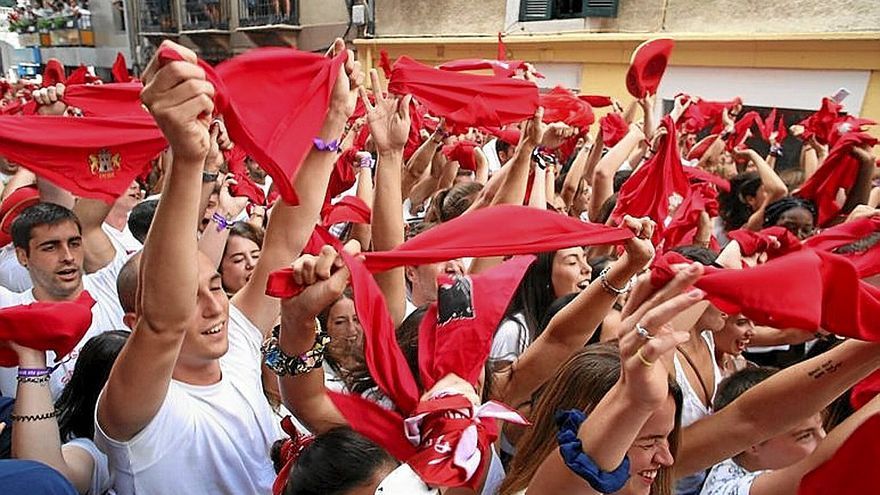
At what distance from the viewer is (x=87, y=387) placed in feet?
7.06

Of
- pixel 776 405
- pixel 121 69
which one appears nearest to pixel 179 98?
pixel 776 405

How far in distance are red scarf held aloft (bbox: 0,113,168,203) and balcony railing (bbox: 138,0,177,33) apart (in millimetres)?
22225

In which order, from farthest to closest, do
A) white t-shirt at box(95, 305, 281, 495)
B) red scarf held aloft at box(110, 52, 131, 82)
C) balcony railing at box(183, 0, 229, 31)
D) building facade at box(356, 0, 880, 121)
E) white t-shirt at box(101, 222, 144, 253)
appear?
balcony railing at box(183, 0, 229, 31)
building facade at box(356, 0, 880, 121)
red scarf held aloft at box(110, 52, 131, 82)
white t-shirt at box(101, 222, 144, 253)
white t-shirt at box(95, 305, 281, 495)

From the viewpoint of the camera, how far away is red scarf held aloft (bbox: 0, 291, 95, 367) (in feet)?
6.23

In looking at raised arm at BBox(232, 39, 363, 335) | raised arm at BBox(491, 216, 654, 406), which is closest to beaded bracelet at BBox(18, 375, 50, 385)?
A: raised arm at BBox(232, 39, 363, 335)

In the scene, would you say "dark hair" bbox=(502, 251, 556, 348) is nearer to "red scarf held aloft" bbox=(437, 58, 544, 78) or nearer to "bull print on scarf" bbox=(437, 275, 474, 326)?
"red scarf held aloft" bbox=(437, 58, 544, 78)

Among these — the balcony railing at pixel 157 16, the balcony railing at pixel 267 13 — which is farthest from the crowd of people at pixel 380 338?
the balcony railing at pixel 157 16

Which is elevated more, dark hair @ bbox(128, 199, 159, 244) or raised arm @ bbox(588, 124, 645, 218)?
raised arm @ bbox(588, 124, 645, 218)

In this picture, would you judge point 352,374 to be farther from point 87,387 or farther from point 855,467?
point 855,467

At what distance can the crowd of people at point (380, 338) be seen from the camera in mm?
1393

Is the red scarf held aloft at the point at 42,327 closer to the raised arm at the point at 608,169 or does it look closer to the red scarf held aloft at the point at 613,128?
the raised arm at the point at 608,169

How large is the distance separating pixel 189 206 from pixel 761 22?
8.63m

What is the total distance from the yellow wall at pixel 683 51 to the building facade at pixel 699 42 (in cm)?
1

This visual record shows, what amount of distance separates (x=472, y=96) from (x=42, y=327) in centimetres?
238
